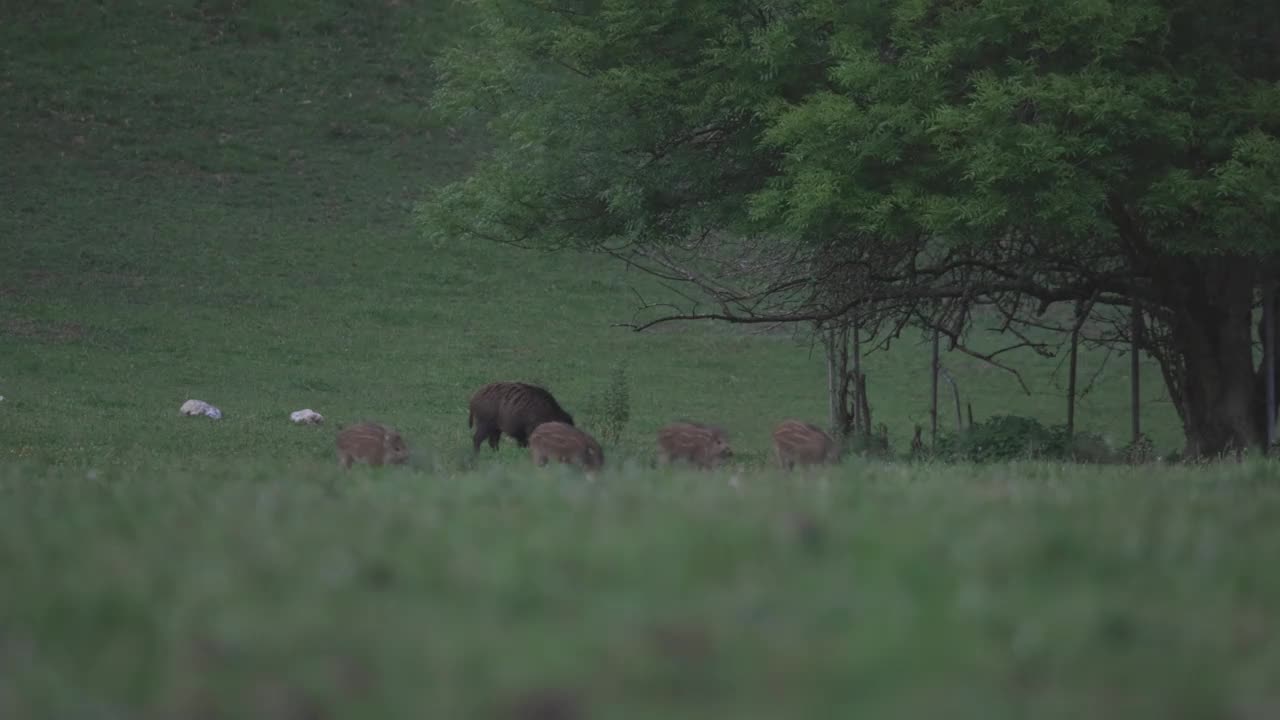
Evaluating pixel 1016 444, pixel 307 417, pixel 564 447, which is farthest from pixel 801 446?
pixel 307 417

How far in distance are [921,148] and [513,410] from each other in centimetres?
641

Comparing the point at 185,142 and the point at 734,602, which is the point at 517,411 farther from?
the point at 185,142

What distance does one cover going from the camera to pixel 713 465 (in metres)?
13.7

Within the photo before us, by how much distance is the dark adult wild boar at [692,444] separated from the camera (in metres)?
14.6

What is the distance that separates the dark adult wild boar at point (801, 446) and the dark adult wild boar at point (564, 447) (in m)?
1.76

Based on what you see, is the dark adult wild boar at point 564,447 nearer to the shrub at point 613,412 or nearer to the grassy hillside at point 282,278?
the grassy hillside at point 282,278

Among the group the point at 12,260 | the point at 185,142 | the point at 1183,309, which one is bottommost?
the point at 1183,309

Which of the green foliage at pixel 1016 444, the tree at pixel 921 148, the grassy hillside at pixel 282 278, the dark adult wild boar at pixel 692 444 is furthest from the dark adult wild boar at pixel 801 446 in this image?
the grassy hillside at pixel 282 278

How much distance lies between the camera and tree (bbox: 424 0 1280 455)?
48.9 feet

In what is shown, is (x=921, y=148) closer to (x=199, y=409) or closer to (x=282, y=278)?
(x=199, y=409)

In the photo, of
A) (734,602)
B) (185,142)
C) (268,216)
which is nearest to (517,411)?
(734,602)

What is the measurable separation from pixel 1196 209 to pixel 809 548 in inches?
446

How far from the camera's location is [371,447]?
14023 millimetres


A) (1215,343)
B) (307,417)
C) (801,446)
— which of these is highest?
(1215,343)
